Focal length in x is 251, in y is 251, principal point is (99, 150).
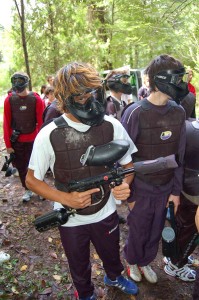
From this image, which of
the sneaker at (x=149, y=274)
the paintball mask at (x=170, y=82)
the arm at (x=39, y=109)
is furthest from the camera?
the arm at (x=39, y=109)

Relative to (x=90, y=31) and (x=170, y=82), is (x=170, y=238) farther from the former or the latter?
(x=90, y=31)

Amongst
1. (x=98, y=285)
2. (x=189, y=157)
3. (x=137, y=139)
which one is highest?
(x=137, y=139)

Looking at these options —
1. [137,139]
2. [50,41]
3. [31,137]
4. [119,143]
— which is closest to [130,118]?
[137,139]

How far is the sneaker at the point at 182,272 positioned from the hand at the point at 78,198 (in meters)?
1.87

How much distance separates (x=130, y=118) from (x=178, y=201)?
1080 millimetres

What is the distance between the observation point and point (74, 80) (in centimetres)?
189

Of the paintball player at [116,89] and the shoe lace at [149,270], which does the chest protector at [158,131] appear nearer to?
the shoe lace at [149,270]

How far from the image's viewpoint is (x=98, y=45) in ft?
35.9

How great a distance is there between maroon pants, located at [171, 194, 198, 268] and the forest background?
624cm

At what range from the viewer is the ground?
9.75 ft

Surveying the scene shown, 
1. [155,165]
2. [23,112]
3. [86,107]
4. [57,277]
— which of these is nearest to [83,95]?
[86,107]

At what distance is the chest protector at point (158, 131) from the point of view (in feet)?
8.34

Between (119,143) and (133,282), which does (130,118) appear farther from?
(133,282)

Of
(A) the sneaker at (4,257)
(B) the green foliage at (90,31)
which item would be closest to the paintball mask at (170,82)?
(A) the sneaker at (4,257)
